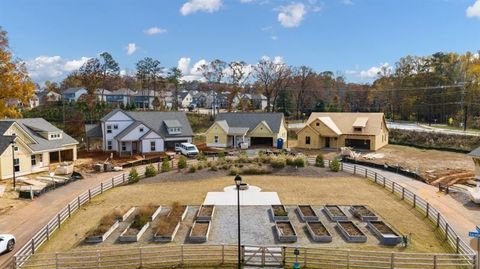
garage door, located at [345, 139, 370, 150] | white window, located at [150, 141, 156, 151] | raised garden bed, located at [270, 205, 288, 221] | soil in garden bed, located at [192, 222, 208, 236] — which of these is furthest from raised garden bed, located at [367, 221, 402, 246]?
white window, located at [150, 141, 156, 151]

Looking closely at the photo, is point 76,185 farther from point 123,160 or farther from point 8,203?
point 123,160

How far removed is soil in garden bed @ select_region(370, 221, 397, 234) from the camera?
18709 mm

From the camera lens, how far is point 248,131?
51125mm

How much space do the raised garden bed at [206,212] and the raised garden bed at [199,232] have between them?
0.37m

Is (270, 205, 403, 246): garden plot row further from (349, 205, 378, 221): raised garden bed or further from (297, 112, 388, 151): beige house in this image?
(297, 112, 388, 151): beige house

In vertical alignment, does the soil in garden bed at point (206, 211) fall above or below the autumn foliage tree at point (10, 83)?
below

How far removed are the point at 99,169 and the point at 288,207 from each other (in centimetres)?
2099

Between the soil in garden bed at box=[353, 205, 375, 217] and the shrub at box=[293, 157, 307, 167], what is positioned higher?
the shrub at box=[293, 157, 307, 167]

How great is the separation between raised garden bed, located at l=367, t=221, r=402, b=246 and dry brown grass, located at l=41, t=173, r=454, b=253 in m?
0.67

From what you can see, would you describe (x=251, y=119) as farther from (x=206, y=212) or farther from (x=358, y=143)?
(x=206, y=212)

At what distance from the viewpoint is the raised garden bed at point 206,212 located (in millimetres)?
20984

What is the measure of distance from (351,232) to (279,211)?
4.47 meters

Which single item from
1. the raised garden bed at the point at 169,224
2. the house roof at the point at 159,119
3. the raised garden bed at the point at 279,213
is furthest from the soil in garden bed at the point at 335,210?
the house roof at the point at 159,119

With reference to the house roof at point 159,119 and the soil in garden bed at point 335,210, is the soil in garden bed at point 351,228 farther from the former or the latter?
the house roof at point 159,119
